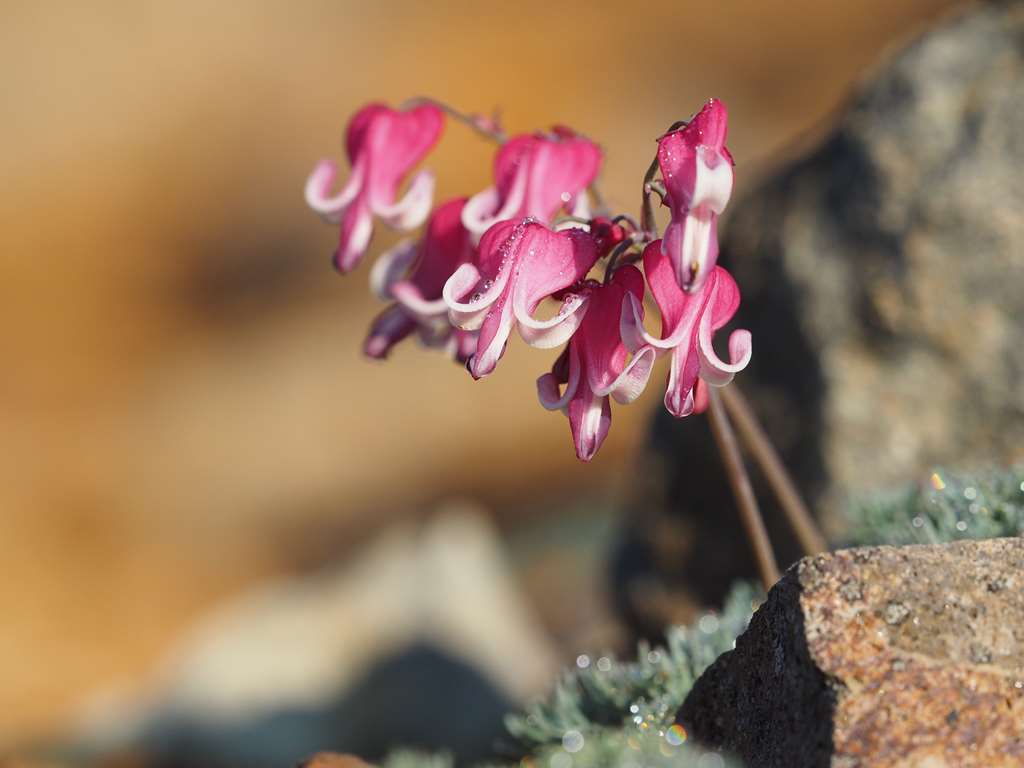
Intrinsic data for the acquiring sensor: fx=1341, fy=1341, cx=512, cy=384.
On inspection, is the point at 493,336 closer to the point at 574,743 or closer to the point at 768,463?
the point at 574,743

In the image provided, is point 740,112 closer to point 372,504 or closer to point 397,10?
point 397,10

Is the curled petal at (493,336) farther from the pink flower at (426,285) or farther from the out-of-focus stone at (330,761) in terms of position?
the out-of-focus stone at (330,761)

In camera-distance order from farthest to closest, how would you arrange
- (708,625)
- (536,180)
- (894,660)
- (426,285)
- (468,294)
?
(708,625) → (426,285) → (536,180) → (468,294) → (894,660)

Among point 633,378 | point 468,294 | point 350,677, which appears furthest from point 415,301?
point 350,677

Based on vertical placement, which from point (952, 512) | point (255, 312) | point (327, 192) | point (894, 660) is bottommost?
point (894, 660)

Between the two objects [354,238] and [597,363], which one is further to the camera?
[354,238]

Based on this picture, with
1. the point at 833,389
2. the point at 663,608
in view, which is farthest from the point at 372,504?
the point at 833,389

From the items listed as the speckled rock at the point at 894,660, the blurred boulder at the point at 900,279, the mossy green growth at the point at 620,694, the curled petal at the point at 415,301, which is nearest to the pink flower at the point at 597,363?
the speckled rock at the point at 894,660

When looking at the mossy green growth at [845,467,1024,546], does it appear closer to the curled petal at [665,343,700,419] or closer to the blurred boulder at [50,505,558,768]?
the curled petal at [665,343,700,419]

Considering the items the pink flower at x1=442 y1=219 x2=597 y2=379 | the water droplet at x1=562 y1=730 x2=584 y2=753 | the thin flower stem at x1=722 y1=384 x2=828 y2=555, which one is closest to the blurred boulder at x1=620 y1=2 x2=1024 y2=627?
the thin flower stem at x1=722 y1=384 x2=828 y2=555

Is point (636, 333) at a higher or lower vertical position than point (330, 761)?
higher
